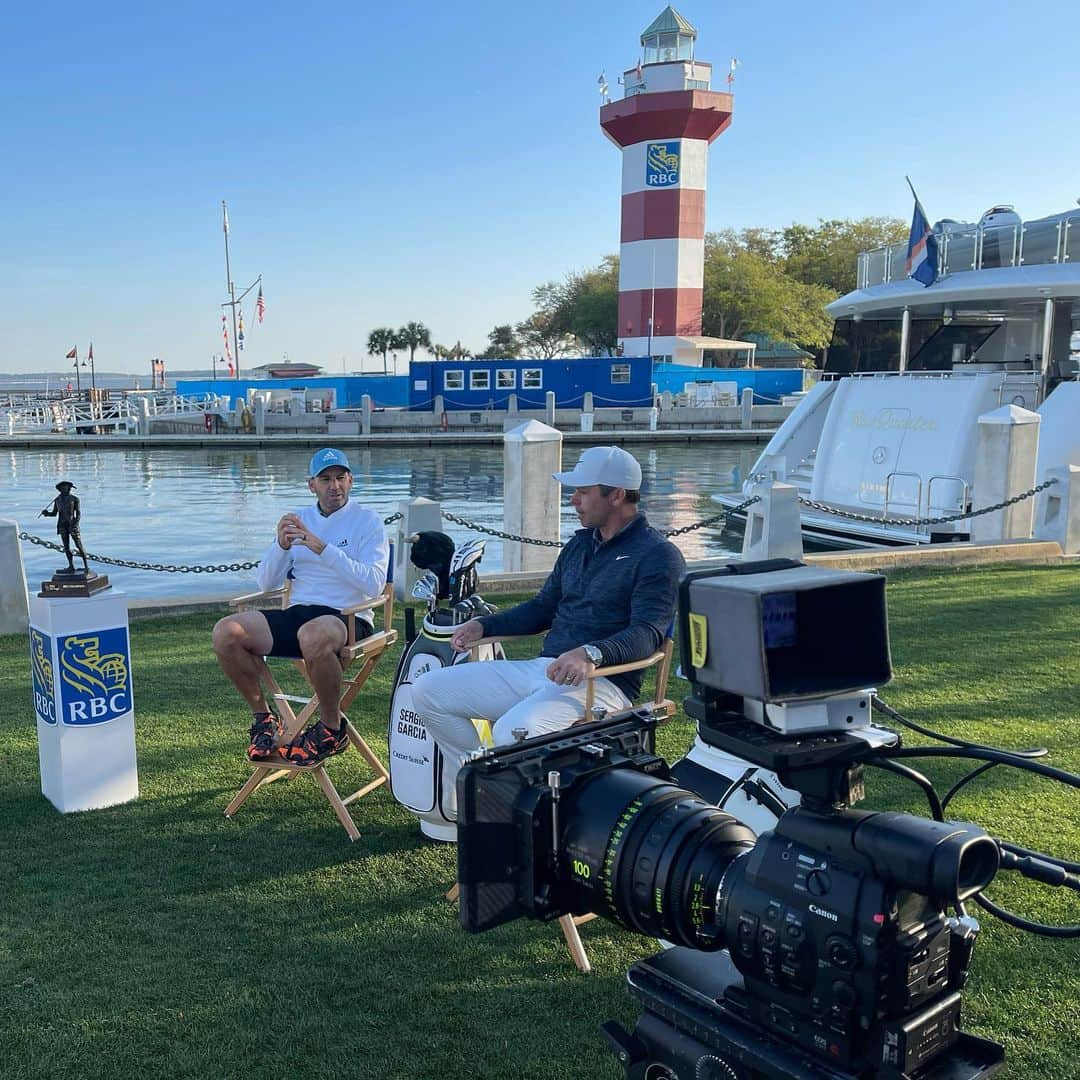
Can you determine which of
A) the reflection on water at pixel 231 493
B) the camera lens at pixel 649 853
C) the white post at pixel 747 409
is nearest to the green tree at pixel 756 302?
the white post at pixel 747 409

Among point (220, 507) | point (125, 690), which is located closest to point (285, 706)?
point (125, 690)

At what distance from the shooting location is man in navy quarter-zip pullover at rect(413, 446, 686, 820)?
3457 mm

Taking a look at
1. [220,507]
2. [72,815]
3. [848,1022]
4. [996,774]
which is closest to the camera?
[848,1022]

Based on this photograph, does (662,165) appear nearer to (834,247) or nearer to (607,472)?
(834,247)

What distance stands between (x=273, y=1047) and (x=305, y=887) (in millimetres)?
826

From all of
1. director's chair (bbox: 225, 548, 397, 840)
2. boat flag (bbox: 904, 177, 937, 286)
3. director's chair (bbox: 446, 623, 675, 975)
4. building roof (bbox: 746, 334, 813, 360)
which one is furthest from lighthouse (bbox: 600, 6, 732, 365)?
director's chair (bbox: 446, 623, 675, 975)

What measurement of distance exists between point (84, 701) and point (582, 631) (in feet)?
6.30

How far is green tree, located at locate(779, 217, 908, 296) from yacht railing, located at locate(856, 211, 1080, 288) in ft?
154

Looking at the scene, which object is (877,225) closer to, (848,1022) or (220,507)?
(220,507)

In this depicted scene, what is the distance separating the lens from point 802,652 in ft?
6.52

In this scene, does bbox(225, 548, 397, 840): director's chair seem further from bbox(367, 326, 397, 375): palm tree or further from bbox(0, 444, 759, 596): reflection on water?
bbox(367, 326, 397, 375): palm tree

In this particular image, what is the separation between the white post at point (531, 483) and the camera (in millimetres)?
8438

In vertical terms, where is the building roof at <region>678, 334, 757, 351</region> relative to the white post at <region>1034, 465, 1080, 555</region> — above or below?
above

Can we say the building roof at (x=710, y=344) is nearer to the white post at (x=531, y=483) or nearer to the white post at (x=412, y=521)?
the white post at (x=531, y=483)
